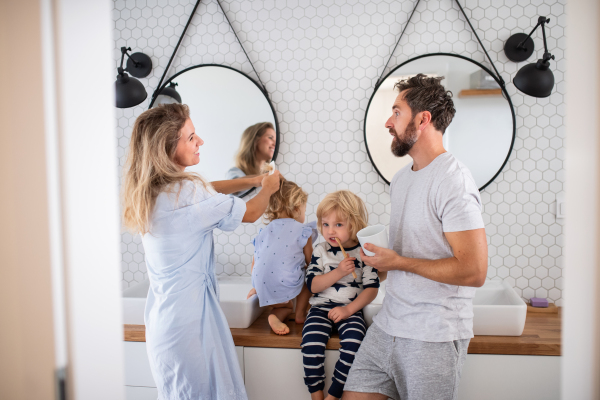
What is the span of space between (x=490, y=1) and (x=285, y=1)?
933mm

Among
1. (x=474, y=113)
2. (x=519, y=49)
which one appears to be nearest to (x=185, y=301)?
(x=474, y=113)

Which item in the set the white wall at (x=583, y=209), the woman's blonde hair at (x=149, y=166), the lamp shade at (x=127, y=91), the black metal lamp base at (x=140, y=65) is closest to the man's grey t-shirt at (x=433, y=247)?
the woman's blonde hair at (x=149, y=166)

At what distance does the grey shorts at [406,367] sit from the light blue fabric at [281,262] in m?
0.39

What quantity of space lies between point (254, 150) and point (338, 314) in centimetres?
90

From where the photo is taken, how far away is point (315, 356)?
54.4 inches

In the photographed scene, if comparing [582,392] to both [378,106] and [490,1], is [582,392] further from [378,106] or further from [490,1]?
[490,1]

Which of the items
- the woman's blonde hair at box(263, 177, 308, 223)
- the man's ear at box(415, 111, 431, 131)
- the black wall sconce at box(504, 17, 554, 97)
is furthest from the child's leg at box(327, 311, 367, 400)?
the black wall sconce at box(504, 17, 554, 97)

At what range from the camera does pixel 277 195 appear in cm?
169

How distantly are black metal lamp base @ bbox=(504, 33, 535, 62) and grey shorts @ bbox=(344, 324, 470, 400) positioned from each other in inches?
49.7

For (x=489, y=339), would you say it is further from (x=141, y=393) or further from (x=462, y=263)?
(x=141, y=393)

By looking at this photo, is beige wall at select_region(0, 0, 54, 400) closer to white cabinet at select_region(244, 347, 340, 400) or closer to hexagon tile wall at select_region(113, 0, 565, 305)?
white cabinet at select_region(244, 347, 340, 400)

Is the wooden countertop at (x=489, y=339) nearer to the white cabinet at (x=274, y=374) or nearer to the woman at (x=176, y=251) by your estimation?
the white cabinet at (x=274, y=374)

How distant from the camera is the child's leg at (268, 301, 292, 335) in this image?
4.91ft

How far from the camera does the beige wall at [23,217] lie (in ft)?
0.91
